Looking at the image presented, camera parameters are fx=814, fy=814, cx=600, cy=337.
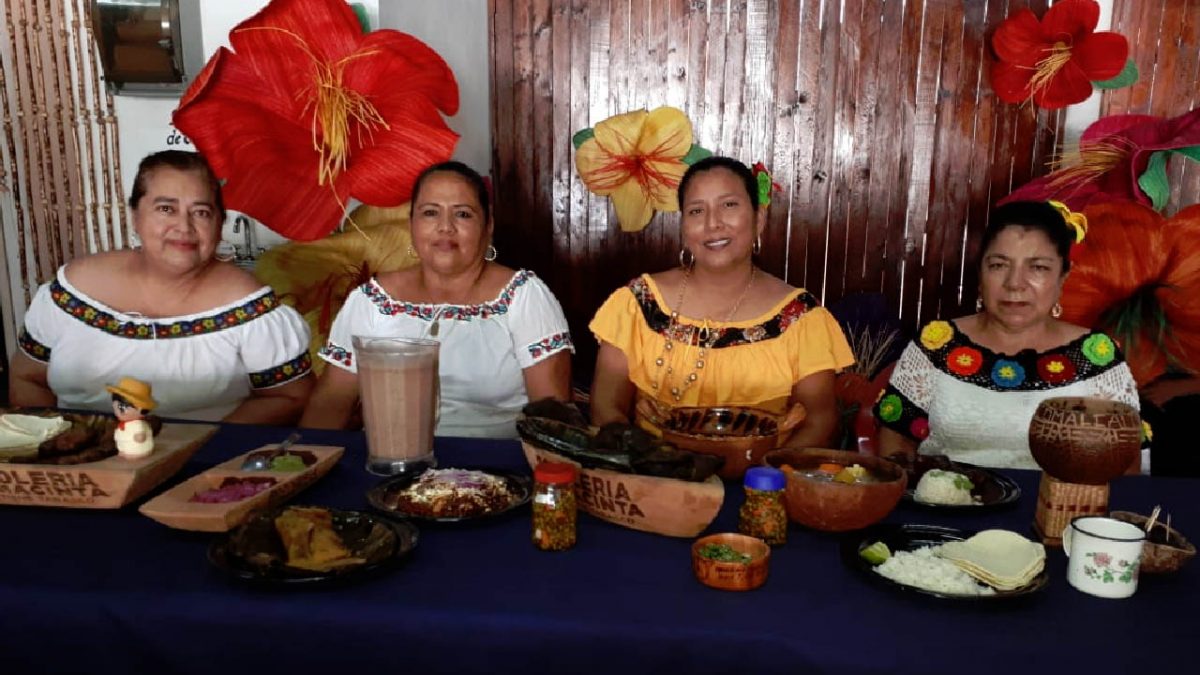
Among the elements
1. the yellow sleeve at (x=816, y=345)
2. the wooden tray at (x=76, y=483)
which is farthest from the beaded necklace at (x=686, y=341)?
the wooden tray at (x=76, y=483)

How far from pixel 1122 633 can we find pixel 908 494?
1.27ft

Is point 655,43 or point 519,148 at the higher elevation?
point 655,43

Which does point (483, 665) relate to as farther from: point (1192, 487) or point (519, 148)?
point (519, 148)

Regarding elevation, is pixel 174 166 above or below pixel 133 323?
above

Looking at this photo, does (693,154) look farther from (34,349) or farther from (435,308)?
(34,349)

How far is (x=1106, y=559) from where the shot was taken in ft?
3.11

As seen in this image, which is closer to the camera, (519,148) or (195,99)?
(195,99)

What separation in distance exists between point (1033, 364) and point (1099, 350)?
140 millimetres

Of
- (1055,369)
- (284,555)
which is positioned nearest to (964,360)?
(1055,369)

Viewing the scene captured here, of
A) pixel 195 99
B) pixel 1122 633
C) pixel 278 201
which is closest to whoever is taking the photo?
pixel 1122 633

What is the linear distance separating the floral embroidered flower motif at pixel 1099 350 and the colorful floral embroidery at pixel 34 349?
8.02ft

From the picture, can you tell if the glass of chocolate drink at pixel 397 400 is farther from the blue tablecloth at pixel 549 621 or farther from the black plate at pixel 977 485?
the black plate at pixel 977 485

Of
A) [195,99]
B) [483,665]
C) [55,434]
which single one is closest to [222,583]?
[483,665]

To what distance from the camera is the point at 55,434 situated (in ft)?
4.31
